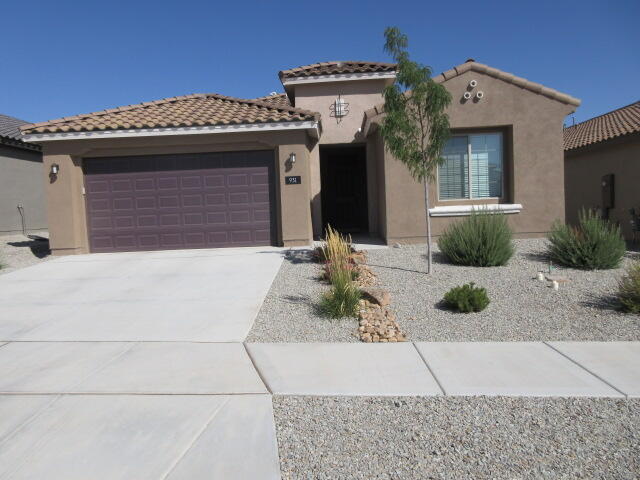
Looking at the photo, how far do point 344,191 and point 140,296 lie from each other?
10.5 metres

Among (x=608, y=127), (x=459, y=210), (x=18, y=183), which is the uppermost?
(x=608, y=127)

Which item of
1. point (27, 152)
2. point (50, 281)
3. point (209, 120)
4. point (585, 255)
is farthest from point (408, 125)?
point (27, 152)

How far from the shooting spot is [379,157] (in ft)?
47.1

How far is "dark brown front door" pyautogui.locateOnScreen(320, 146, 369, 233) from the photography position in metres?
18.0

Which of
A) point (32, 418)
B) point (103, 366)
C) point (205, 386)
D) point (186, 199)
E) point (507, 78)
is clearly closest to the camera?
point (32, 418)

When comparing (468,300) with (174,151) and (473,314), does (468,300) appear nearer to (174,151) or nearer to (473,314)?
(473,314)

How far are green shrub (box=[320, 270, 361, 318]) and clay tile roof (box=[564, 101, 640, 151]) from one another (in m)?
11.9

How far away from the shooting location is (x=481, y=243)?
10.2 m

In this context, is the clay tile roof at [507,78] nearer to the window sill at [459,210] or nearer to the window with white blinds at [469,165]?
the window with white blinds at [469,165]

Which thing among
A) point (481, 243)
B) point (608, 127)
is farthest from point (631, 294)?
point (608, 127)

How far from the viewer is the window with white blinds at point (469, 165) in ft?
44.0

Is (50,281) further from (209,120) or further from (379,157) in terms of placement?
(379,157)

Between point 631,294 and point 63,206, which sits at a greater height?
point 63,206

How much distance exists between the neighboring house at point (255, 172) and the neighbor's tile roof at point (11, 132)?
621cm
